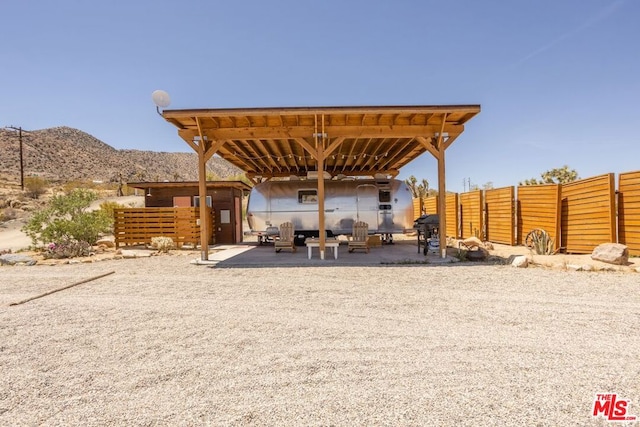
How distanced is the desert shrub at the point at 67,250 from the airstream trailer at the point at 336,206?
5895mm

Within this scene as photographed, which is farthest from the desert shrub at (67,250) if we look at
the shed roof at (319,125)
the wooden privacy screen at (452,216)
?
the wooden privacy screen at (452,216)

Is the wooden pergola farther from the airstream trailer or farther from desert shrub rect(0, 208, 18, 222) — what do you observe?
desert shrub rect(0, 208, 18, 222)

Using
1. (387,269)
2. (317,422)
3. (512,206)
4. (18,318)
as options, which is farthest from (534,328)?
(512,206)

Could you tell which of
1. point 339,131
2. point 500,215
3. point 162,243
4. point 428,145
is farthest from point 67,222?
point 500,215

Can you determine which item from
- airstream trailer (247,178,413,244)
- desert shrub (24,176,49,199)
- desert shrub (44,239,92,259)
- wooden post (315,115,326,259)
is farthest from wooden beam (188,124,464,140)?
desert shrub (24,176,49,199)

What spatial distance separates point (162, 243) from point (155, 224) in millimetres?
1672

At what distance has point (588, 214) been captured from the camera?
927cm

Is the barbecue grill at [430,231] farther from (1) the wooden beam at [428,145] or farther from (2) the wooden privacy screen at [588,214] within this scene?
(2) the wooden privacy screen at [588,214]

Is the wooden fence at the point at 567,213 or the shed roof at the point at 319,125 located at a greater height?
the shed roof at the point at 319,125

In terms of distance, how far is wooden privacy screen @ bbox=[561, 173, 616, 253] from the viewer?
337 inches

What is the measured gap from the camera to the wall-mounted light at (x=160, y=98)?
8.86 m

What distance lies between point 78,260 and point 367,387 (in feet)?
37.1

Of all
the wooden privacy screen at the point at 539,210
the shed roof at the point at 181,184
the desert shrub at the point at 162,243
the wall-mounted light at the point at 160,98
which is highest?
the wall-mounted light at the point at 160,98

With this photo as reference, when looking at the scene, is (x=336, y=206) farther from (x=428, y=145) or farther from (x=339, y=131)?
(x=428, y=145)
